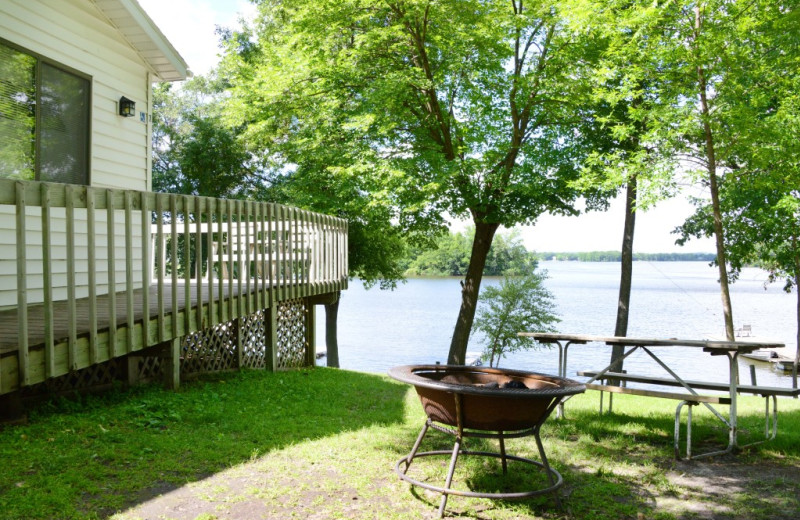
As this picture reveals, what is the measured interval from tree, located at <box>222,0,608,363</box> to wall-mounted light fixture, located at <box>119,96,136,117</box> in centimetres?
596

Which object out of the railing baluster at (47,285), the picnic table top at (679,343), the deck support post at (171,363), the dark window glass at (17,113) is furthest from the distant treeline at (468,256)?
the railing baluster at (47,285)

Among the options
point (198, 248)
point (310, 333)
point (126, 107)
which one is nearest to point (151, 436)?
point (198, 248)

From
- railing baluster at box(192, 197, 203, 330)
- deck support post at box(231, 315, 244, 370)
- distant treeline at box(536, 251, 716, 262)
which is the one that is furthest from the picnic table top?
distant treeline at box(536, 251, 716, 262)

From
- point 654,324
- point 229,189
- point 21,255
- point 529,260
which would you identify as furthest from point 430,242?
point 654,324

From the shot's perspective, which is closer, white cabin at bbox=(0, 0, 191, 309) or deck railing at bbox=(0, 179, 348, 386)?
deck railing at bbox=(0, 179, 348, 386)

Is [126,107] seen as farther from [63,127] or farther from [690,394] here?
[690,394]

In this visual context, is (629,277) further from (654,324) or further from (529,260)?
(654,324)

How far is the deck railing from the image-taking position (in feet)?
14.4

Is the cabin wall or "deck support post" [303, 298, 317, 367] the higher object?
the cabin wall

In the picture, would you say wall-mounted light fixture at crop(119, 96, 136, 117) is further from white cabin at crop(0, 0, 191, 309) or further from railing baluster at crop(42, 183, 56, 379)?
railing baluster at crop(42, 183, 56, 379)

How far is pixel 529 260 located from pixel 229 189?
2764 cm

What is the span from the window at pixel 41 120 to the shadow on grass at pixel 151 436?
8.83 feet

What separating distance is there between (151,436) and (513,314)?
31191mm

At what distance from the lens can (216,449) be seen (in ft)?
16.2
